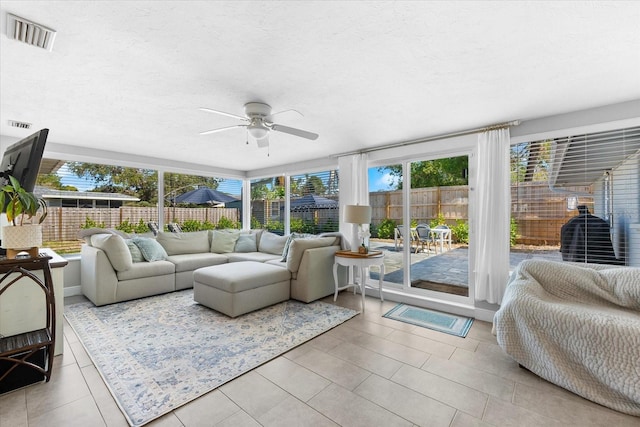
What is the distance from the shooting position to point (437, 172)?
153 inches

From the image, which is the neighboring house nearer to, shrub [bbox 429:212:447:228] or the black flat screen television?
the black flat screen television

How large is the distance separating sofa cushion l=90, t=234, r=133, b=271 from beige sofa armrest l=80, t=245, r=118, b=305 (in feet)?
0.18

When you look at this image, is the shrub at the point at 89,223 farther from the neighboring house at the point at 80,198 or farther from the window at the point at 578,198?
the window at the point at 578,198

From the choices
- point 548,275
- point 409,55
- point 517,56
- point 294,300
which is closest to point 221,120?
point 409,55

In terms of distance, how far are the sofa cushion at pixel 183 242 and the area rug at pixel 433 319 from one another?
11.6 feet

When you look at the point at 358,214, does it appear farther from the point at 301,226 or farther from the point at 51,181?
the point at 51,181

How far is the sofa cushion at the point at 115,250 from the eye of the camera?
365 cm

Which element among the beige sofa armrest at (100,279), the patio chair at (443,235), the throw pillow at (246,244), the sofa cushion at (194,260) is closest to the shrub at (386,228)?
the patio chair at (443,235)

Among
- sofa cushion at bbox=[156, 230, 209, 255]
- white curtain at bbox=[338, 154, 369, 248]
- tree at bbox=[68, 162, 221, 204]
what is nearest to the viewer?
white curtain at bbox=[338, 154, 369, 248]

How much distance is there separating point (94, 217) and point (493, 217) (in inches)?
228

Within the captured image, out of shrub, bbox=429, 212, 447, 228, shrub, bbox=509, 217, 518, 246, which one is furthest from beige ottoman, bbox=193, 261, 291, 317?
shrub, bbox=509, 217, 518, 246

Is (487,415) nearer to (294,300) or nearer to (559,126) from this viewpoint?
(294,300)

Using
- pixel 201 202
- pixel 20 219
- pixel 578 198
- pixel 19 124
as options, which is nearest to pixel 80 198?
pixel 19 124

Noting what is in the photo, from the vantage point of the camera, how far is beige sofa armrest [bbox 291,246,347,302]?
377cm
